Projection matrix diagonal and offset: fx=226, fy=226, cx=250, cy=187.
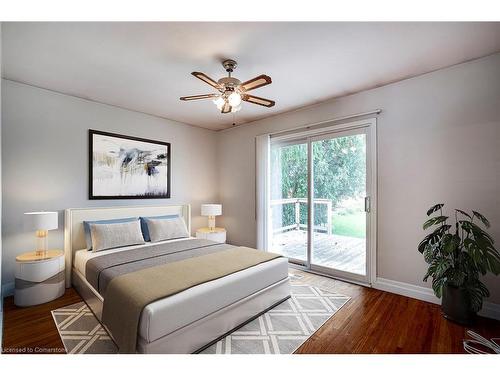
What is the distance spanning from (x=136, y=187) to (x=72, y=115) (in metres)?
1.27

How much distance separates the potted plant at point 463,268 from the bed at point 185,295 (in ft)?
4.87

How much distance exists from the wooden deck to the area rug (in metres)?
0.64

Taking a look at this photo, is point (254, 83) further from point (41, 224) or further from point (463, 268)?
point (41, 224)

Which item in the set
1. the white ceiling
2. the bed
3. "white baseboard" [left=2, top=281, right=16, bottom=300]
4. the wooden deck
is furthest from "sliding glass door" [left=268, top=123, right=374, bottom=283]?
"white baseboard" [left=2, top=281, right=16, bottom=300]

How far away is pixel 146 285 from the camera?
5.80 ft

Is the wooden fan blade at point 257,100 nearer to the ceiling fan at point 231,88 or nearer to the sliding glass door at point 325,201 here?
the ceiling fan at point 231,88

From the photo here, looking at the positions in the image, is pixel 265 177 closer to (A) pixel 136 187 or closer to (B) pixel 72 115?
(A) pixel 136 187

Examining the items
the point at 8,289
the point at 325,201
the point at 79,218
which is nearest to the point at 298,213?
the point at 325,201

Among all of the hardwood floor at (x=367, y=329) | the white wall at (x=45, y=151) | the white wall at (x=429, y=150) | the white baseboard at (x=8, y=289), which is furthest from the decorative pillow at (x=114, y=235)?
the white wall at (x=429, y=150)

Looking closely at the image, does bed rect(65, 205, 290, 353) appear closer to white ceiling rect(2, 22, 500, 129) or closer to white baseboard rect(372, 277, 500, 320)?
white baseboard rect(372, 277, 500, 320)

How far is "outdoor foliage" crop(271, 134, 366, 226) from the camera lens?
3.11 meters

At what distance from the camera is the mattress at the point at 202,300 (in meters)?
1.51
